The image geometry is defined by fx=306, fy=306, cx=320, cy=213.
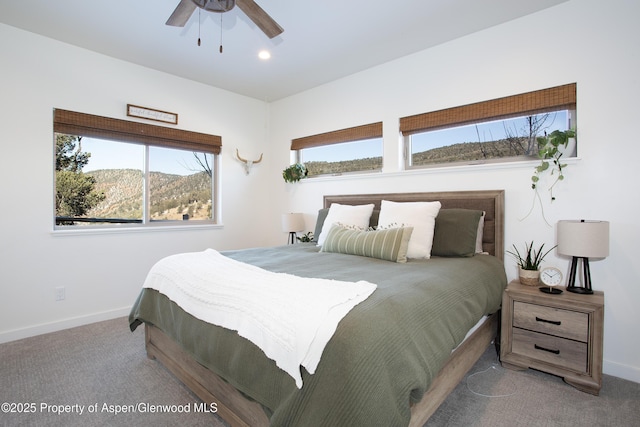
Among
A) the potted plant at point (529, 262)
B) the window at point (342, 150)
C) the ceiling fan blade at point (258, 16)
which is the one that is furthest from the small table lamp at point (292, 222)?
the potted plant at point (529, 262)

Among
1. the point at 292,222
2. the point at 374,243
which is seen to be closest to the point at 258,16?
the point at 374,243

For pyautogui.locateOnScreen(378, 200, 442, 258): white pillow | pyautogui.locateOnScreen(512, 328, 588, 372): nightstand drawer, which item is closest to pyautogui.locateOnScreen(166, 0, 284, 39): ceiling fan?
pyautogui.locateOnScreen(378, 200, 442, 258): white pillow

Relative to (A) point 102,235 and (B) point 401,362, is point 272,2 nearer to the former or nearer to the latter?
(B) point 401,362

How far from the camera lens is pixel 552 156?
89.4 inches

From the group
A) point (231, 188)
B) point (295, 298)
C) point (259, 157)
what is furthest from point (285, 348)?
point (259, 157)

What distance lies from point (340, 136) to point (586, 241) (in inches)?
98.2

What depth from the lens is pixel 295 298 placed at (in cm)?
124

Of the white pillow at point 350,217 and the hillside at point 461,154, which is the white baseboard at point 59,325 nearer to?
the white pillow at point 350,217

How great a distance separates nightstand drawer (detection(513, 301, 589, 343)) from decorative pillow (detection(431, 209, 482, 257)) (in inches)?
19.2

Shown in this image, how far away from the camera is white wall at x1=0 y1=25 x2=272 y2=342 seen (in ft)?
8.43

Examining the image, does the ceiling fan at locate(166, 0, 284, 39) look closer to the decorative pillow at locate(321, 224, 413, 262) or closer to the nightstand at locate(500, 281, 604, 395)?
the decorative pillow at locate(321, 224, 413, 262)

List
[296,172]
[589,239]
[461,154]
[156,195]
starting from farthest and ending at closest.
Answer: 1. [296,172]
2. [156,195]
3. [461,154]
4. [589,239]

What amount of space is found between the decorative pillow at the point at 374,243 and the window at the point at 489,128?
1180 millimetres

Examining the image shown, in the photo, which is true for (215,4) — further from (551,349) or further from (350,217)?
(551,349)
